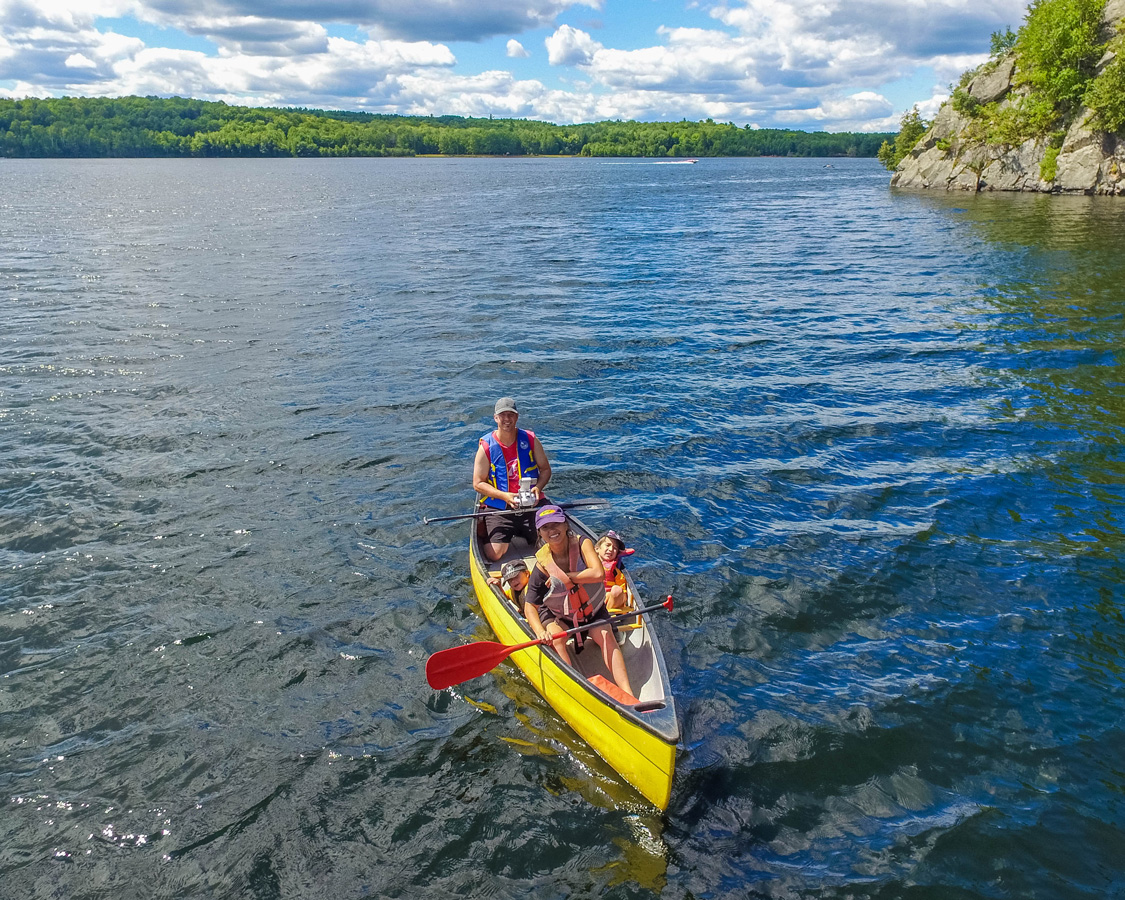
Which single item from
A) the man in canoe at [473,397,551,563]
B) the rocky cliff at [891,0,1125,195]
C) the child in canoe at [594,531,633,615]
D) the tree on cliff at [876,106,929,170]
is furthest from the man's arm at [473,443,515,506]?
the tree on cliff at [876,106,929,170]

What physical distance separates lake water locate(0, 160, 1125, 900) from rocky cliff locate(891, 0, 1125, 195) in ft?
98.4

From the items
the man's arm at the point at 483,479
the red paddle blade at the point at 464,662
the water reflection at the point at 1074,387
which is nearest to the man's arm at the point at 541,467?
the man's arm at the point at 483,479

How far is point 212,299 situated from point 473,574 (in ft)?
70.3

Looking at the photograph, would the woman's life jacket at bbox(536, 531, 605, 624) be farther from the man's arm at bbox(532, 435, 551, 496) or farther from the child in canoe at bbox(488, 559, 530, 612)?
the man's arm at bbox(532, 435, 551, 496)

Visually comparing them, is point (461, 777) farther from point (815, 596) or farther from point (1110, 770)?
point (1110, 770)

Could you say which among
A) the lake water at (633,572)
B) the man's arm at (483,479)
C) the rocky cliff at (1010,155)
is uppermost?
the rocky cliff at (1010,155)

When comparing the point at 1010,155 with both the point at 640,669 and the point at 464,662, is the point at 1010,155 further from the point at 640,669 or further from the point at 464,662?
the point at 464,662

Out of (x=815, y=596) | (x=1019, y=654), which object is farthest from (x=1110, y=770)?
(x=815, y=596)

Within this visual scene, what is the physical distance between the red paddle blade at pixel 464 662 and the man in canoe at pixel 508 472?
275cm

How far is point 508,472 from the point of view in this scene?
11523 mm

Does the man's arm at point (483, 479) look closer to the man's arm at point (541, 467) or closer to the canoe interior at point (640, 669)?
the man's arm at point (541, 467)

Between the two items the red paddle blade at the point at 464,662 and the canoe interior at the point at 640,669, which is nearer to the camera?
the canoe interior at the point at 640,669

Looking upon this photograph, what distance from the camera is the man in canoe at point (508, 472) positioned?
11289 mm

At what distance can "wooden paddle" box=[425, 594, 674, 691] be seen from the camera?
830 cm
